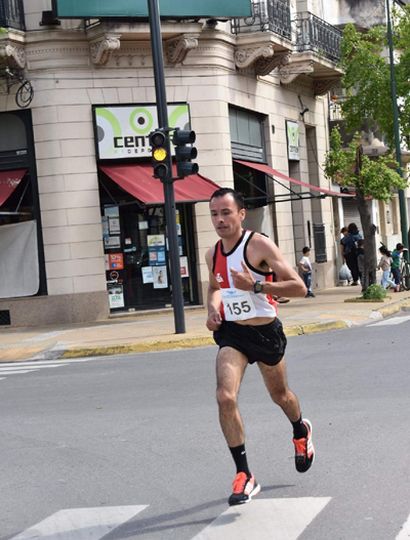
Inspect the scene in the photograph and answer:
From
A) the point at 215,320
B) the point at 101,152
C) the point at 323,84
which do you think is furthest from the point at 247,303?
the point at 323,84

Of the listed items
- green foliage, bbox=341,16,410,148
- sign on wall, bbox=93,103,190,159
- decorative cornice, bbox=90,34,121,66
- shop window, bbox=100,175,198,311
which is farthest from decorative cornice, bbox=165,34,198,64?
green foliage, bbox=341,16,410,148

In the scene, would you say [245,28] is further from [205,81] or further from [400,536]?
[400,536]

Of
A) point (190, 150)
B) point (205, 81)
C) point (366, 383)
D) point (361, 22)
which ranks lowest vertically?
point (366, 383)

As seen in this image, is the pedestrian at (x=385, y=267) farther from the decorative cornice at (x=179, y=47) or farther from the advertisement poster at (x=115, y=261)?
the decorative cornice at (x=179, y=47)

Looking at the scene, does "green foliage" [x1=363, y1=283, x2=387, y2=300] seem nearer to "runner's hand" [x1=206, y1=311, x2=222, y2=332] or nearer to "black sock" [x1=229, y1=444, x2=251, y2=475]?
"runner's hand" [x1=206, y1=311, x2=222, y2=332]

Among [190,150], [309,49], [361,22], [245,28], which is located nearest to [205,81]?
[245,28]

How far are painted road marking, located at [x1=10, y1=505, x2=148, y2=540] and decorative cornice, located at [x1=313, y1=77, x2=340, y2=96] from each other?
84.8ft

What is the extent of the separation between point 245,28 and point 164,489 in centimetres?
2048

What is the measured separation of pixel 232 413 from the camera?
249 inches

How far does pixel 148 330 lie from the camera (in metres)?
19.5

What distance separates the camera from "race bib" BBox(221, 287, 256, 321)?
21.7 feet

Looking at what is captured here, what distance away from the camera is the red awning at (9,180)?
76.1 feet

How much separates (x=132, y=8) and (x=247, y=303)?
1713cm

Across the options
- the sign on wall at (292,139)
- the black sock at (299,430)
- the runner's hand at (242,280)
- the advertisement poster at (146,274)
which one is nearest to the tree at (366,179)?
the sign on wall at (292,139)
